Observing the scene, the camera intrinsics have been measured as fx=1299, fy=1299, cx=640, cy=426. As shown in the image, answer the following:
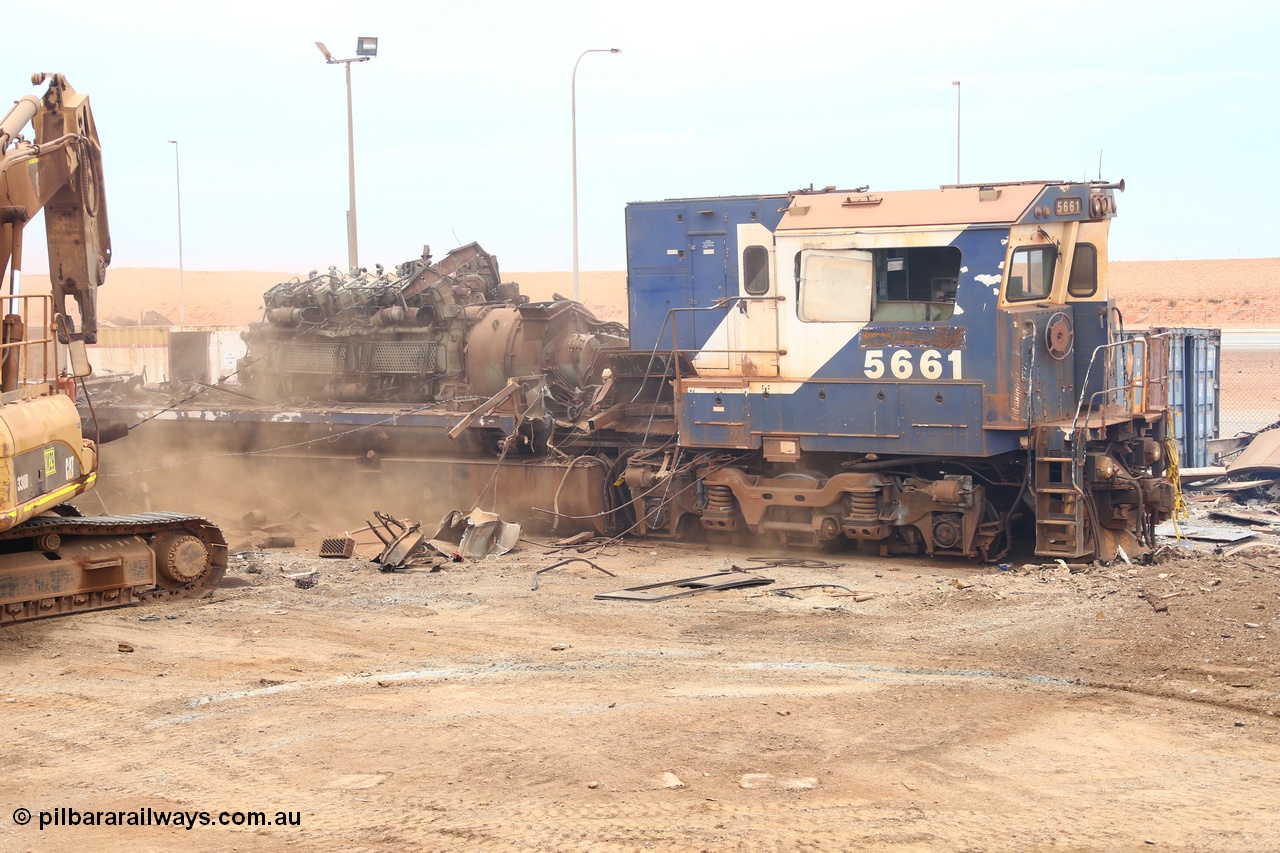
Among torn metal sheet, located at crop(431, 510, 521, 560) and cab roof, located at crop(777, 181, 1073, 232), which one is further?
torn metal sheet, located at crop(431, 510, 521, 560)

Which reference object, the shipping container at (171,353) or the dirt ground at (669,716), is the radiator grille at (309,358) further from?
the dirt ground at (669,716)

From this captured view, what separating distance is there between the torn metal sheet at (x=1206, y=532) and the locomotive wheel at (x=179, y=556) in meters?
9.78

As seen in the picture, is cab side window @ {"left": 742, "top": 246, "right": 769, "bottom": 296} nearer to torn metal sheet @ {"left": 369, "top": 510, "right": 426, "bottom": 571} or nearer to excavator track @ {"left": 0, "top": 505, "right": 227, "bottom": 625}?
torn metal sheet @ {"left": 369, "top": 510, "right": 426, "bottom": 571}

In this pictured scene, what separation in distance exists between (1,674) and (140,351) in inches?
930

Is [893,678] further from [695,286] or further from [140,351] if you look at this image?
[140,351]

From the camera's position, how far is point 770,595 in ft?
36.3

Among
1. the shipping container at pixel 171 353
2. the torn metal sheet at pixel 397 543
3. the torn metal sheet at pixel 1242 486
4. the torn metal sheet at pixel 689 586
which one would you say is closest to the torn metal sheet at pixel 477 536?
the torn metal sheet at pixel 397 543

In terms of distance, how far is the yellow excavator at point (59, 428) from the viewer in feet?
30.0

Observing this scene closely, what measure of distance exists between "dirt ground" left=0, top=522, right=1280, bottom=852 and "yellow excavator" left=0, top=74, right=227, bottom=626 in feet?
→ 1.13

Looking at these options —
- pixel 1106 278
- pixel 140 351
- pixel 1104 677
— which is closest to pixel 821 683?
pixel 1104 677

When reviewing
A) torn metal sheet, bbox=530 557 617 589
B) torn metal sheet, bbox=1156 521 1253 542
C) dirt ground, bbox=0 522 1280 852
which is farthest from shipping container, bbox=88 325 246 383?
torn metal sheet, bbox=1156 521 1253 542

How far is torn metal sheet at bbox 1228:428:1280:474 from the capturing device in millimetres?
16719

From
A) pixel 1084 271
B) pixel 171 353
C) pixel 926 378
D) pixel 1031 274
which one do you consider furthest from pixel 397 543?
pixel 171 353

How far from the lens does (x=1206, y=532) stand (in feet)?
46.1
